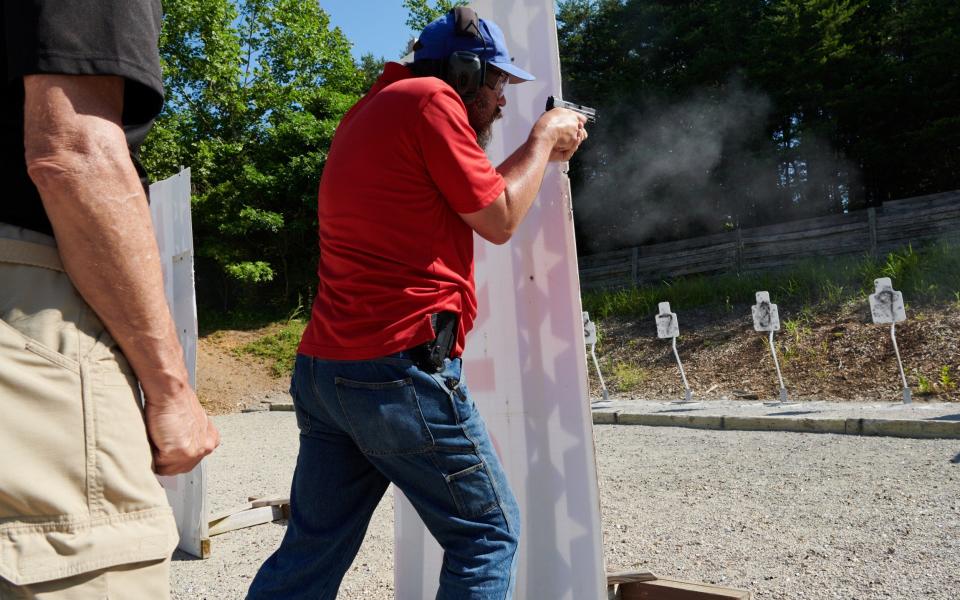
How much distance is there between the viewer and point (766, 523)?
11.1 ft

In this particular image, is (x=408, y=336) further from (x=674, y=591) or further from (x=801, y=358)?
(x=801, y=358)

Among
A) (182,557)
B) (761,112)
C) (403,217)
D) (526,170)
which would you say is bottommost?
(182,557)

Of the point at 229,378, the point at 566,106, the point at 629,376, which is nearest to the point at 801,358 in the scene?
the point at 629,376

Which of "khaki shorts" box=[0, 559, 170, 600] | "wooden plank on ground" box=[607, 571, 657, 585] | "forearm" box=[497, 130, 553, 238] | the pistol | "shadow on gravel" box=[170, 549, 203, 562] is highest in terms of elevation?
the pistol

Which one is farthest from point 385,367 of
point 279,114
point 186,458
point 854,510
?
point 279,114

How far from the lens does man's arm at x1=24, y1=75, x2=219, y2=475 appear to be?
0.87 meters

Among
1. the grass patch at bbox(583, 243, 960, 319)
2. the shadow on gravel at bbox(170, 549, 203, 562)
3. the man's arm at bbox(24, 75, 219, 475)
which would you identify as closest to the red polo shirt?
the man's arm at bbox(24, 75, 219, 475)

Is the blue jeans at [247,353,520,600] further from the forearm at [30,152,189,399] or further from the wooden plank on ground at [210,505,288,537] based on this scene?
the wooden plank on ground at [210,505,288,537]

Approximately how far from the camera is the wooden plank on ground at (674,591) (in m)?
2.12

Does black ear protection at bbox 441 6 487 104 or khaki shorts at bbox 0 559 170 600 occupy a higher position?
black ear protection at bbox 441 6 487 104

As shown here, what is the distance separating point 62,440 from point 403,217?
743 millimetres

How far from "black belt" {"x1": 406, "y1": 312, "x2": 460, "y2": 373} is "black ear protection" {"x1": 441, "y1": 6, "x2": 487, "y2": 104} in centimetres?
53

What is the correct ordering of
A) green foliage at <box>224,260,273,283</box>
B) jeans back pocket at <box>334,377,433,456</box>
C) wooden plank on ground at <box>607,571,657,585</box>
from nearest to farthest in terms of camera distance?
jeans back pocket at <box>334,377,433,456</box>
wooden plank on ground at <box>607,571,657,585</box>
green foliage at <box>224,260,273,283</box>

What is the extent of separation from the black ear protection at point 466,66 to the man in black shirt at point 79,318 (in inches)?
29.8
